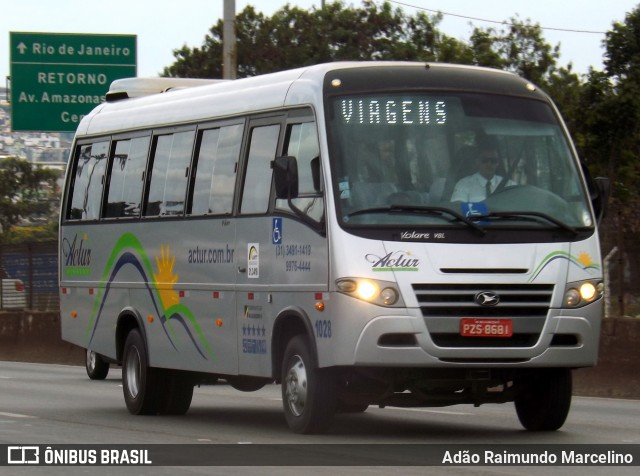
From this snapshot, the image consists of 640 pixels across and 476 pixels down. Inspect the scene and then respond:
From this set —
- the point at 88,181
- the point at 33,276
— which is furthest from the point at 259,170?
the point at 33,276

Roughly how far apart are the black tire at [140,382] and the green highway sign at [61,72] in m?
14.0

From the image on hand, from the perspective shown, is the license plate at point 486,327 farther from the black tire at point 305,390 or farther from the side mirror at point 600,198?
the side mirror at point 600,198

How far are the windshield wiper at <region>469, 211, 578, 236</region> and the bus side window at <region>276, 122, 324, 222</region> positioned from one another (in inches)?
48.2

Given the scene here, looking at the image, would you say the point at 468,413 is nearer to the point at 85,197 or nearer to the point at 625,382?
the point at 625,382

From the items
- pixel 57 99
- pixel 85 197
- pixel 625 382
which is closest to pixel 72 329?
pixel 85 197

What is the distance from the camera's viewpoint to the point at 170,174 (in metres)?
15.7

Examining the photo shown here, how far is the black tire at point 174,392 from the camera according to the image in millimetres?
16016

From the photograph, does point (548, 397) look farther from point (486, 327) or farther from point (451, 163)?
point (451, 163)

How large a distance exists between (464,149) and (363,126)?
2.65ft

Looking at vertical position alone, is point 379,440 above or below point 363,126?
below

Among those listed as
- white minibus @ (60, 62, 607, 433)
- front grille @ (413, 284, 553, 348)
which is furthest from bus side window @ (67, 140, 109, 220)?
front grille @ (413, 284, 553, 348)

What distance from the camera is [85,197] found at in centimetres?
1783

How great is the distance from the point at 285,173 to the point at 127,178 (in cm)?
425

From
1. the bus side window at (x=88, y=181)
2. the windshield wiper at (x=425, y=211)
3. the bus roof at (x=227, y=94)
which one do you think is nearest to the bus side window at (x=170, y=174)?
the bus roof at (x=227, y=94)
